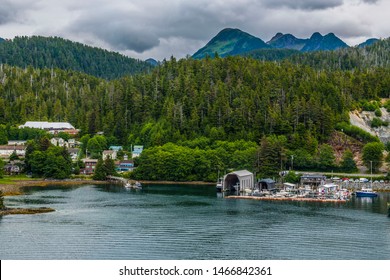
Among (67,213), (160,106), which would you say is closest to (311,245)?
(67,213)

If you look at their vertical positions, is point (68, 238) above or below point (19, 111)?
A: below

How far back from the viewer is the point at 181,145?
78.7m


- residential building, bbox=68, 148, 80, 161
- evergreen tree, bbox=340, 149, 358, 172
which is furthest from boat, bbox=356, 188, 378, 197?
residential building, bbox=68, 148, 80, 161

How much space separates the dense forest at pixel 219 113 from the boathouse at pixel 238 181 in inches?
133

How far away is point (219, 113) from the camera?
83.2 m

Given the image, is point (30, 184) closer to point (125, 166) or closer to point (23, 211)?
point (125, 166)

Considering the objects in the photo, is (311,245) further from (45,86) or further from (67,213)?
(45,86)

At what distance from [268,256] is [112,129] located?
6555 cm

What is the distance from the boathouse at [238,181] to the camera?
62.9 metres

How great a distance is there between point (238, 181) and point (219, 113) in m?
21.0

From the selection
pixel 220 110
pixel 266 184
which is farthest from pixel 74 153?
pixel 266 184

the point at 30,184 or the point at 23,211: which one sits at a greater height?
the point at 30,184

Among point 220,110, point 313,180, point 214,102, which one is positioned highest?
point 214,102

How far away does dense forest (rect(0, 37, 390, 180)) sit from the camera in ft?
236
